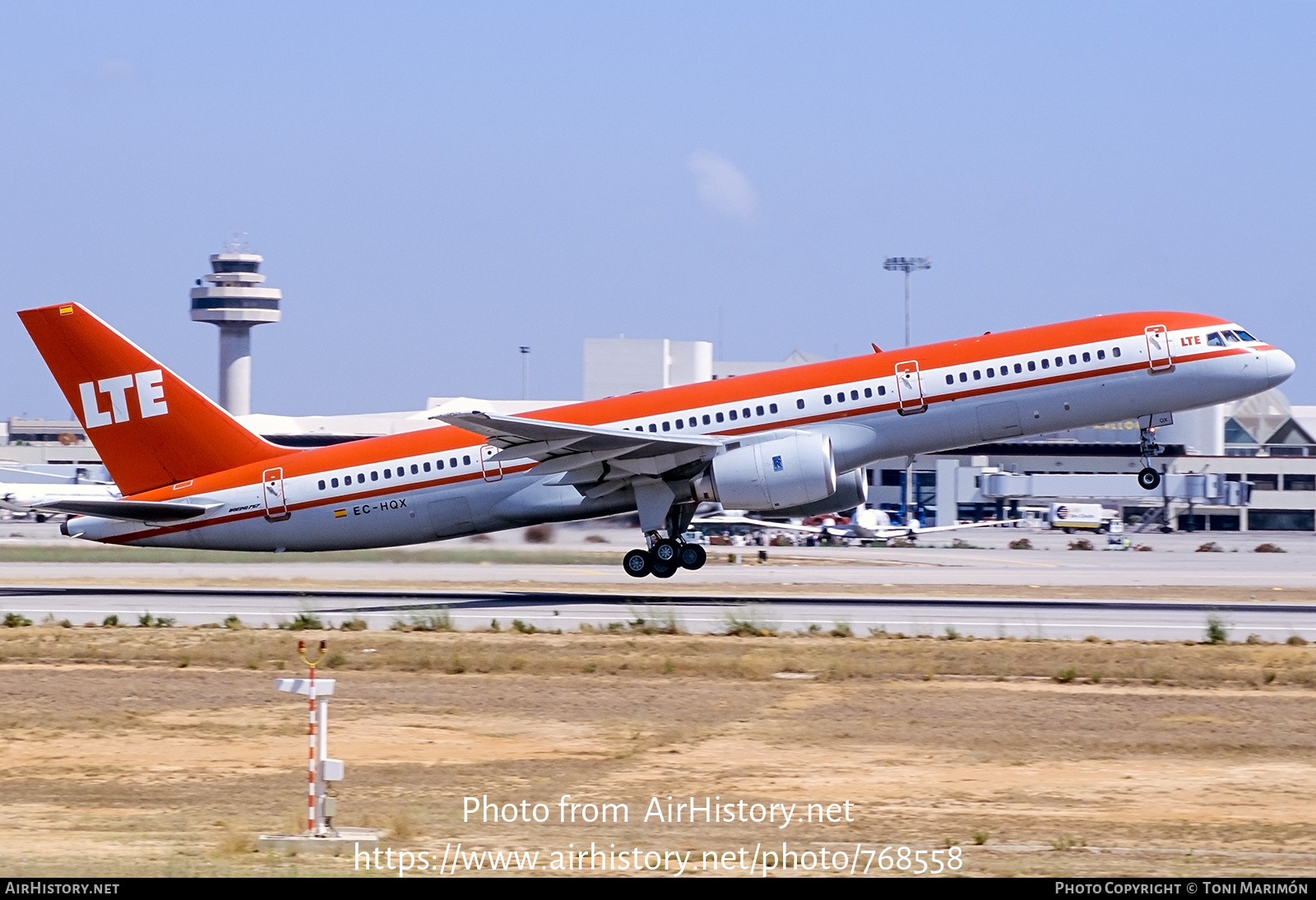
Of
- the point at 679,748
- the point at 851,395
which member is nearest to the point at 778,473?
the point at 851,395

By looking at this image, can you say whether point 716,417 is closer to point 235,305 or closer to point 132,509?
point 132,509

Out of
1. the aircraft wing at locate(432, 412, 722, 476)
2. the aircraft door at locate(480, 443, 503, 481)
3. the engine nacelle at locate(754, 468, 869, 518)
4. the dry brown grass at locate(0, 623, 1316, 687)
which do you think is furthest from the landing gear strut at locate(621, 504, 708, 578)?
the dry brown grass at locate(0, 623, 1316, 687)

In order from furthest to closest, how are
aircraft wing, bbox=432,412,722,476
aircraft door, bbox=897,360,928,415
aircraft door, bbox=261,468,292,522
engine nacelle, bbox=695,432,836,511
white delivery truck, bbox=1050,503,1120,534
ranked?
1. white delivery truck, bbox=1050,503,1120,534
2. aircraft door, bbox=261,468,292,522
3. aircraft door, bbox=897,360,928,415
4. engine nacelle, bbox=695,432,836,511
5. aircraft wing, bbox=432,412,722,476

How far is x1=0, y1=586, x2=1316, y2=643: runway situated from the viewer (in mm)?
26391

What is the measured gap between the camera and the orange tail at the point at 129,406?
31.8 meters

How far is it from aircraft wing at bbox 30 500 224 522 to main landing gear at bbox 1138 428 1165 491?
1993 cm

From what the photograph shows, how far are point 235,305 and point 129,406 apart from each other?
384ft

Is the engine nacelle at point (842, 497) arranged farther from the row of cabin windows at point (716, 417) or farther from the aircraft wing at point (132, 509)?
the aircraft wing at point (132, 509)

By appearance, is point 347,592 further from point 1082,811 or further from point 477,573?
point 1082,811

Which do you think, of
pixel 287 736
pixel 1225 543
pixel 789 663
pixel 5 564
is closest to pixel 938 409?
pixel 789 663

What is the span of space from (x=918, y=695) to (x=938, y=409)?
12349 mm

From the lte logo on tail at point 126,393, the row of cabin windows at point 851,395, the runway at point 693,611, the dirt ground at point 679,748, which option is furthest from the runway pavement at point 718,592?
the row of cabin windows at point 851,395

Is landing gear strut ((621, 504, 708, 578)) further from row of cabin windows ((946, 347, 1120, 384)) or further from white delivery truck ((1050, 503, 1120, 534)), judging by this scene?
white delivery truck ((1050, 503, 1120, 534))
